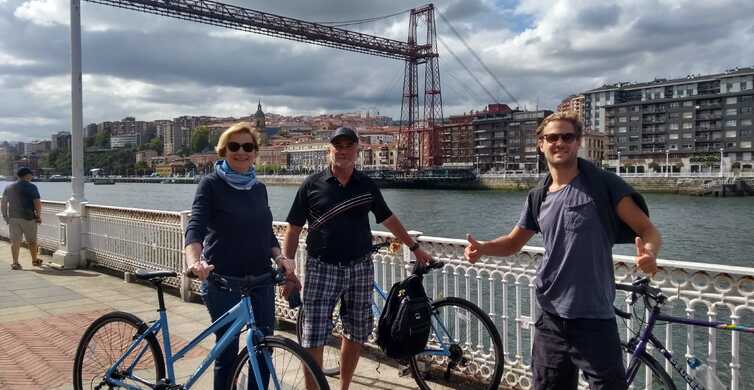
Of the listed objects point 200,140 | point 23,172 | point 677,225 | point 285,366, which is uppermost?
point 200,140

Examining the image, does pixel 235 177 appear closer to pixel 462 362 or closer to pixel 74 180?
pixel 462 362

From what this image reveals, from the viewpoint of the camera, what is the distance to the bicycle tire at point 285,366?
2225 mm

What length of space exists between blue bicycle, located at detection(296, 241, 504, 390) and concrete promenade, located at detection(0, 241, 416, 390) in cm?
19

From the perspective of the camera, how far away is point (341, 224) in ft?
9.43

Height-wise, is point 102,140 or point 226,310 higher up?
point 102,140

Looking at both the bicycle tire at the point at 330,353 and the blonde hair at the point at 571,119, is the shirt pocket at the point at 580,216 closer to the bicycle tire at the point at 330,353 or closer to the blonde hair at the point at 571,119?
the blonde hair at the point at 571,119

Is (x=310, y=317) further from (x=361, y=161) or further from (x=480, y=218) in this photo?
(x=361, y=161)

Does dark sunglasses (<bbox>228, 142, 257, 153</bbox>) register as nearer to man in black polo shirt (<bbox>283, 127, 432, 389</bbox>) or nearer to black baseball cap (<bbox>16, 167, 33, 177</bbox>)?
man in black polo shirt (<bbox>283, 127, 432, 389</bbox>)

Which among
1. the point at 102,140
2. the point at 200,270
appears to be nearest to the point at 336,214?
the point at 200,270

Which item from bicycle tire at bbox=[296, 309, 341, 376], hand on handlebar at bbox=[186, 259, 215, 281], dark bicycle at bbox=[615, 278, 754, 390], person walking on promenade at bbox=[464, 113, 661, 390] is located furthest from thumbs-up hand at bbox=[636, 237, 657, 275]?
bicycle tire at bbox=[296, 309, 341, 376]

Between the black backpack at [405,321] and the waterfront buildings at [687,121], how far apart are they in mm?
84898

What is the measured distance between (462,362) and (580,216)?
167 centimetres

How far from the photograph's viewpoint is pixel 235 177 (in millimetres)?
2613

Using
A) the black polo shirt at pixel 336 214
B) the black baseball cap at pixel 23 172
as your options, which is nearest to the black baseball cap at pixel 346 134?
the black polo shirt at pixel 336 214
